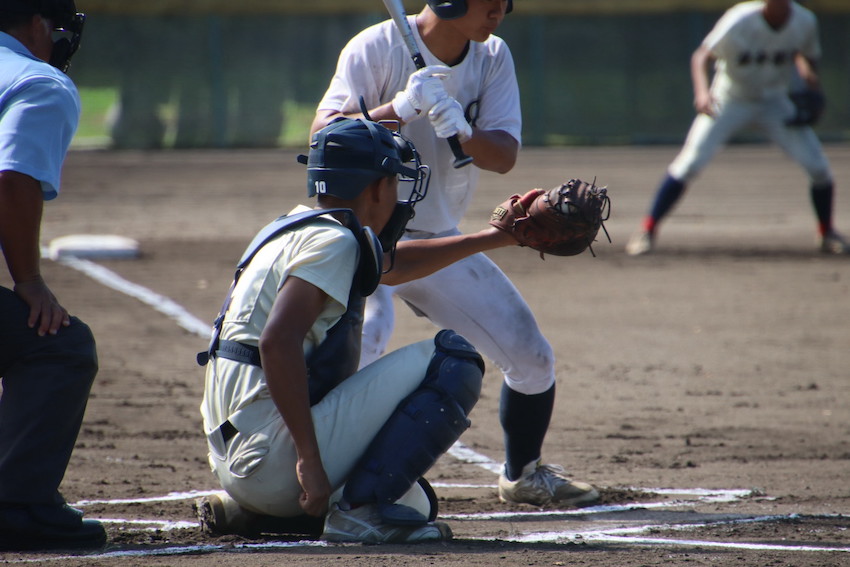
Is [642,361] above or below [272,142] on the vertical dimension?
above

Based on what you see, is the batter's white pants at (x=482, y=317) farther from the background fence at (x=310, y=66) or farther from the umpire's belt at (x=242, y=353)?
the background fence at (x=310, y=66)

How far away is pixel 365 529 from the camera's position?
332 centimetres

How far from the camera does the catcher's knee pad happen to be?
3.30 metres

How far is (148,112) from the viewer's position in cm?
2092

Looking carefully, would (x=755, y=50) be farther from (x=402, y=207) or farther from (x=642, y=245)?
(x=402, y=207)

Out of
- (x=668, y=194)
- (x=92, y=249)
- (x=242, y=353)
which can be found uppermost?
(x=242, y=353)

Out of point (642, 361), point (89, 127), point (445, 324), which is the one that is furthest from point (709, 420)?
point (89, 127)

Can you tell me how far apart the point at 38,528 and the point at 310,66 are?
18753 mm

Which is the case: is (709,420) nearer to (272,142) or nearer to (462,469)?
(462,469)

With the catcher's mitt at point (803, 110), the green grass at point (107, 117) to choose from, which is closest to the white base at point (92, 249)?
the catcher's mitt at point (803, 110)

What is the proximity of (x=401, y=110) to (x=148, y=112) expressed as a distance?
17.9 meters

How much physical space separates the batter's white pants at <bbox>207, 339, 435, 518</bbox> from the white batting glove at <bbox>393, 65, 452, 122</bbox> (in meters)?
0.87

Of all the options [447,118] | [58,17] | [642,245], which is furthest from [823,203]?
[58,17]

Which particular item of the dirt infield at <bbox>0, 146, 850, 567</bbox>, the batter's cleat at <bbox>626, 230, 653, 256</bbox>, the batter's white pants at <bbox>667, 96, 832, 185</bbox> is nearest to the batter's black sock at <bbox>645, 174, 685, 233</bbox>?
the batter's white pants at <bbox>667, 96, 832, 185</bbox>
